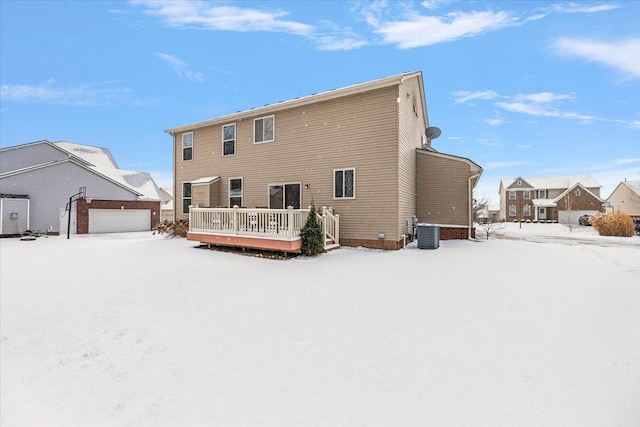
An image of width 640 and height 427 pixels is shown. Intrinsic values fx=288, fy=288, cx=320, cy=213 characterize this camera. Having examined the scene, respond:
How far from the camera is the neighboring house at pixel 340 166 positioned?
11.0m

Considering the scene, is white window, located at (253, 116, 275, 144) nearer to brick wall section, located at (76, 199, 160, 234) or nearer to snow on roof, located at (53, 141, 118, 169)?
brick wall section, located at (76, 199, 160, 234)

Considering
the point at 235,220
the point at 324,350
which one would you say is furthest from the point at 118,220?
the point at 324,350

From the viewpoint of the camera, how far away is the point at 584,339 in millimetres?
3742

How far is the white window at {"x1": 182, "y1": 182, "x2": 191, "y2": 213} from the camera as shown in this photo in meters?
16.4

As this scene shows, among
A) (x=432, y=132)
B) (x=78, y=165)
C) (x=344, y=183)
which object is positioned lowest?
(x=344, y=183)

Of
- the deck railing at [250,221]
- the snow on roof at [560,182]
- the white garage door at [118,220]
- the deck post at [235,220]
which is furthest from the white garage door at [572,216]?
the white garage door at [118,220]

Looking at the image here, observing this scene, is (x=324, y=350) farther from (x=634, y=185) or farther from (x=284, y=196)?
(x=634, y=185)

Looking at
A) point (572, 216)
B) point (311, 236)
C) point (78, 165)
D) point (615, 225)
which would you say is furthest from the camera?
point (572, 216)

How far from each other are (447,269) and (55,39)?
21317mm

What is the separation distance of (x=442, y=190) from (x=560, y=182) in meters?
44.3

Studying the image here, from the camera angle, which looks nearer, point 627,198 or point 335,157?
point 335,157

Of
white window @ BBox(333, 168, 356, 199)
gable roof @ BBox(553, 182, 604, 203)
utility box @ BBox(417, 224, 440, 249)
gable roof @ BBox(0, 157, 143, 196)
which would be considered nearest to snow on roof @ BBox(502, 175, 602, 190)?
gable roof @ BBox(553, 182, 604, 203)

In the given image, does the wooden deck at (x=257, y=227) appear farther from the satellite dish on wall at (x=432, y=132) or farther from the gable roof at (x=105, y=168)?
the gable roof at (x=105, y=168)

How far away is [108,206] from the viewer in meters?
23.2
